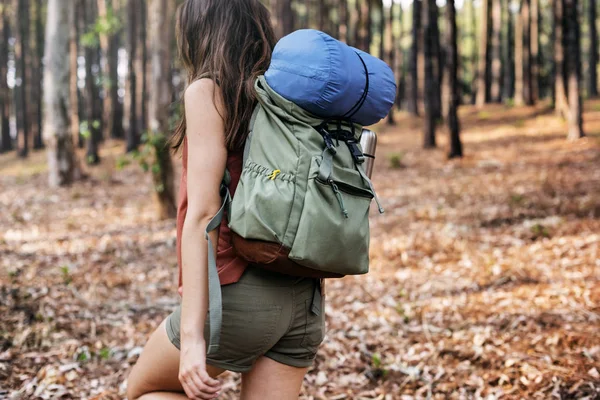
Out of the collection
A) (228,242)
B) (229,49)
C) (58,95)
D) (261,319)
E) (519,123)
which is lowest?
(519,123)

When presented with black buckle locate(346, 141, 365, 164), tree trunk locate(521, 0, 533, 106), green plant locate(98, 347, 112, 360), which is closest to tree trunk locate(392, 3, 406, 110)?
tree trunk locate(521, 0, 533, 106)

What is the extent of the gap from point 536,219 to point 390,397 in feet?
17.5

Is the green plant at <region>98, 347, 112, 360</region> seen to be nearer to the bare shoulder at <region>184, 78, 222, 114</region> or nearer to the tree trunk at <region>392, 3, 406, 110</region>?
the bare shoulder at <region>184, 78, 222, 114</region>

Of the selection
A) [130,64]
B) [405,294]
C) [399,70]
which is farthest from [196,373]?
[399,70]

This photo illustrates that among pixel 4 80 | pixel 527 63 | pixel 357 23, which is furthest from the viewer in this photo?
pixel 4 80

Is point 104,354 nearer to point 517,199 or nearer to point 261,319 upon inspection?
point 261,319

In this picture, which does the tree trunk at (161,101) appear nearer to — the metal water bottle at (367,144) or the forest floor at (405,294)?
the forest floor at (405,294)

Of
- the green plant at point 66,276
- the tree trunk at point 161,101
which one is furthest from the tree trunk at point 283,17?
the green plant at point 66,276

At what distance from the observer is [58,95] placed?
1301cm

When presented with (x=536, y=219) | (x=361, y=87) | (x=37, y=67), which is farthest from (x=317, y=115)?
(x=37, y=67)

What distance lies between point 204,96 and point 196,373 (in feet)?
2.93

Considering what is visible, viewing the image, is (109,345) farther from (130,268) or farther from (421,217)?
(421,217)

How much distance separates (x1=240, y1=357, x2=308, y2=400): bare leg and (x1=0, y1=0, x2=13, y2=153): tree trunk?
96.0 feet

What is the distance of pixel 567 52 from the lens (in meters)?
14.9
